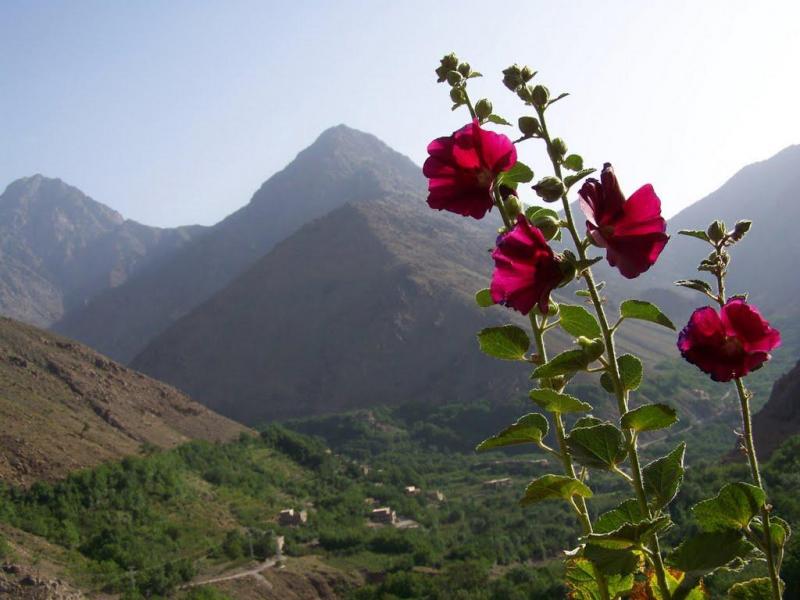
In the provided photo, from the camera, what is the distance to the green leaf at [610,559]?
2.61ft

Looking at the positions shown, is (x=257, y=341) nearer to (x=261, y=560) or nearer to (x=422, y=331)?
(x=422, y=331)

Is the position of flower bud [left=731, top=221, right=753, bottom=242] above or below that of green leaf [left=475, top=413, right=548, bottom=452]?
above

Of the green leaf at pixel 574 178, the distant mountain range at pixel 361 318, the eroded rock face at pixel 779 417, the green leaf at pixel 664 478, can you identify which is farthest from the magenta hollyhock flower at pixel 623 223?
the distant mountain range at pixel 361 318

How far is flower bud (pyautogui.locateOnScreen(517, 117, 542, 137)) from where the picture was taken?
3.25 feet

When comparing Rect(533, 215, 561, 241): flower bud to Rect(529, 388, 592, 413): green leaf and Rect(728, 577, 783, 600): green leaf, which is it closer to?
Rect(529, 388, 592, 413): green leaf

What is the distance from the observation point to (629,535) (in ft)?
2.57

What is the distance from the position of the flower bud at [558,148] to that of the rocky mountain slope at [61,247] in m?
134

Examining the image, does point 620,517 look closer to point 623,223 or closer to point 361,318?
point 623,223

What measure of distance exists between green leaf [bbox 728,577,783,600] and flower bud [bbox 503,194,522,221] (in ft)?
1.83

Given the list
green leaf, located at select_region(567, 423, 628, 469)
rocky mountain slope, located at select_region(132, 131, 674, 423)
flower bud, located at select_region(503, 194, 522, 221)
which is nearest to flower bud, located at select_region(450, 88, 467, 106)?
flower bud, located at select_region(503, 194, 522, 221)

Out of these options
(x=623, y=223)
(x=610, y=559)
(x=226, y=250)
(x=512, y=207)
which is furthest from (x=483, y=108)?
(x=226, y=250)

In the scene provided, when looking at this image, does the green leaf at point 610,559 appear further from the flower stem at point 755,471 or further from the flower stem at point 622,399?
the flower stem at point 755,471

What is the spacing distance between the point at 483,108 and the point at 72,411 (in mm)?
31248

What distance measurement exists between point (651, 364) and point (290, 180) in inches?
3345
